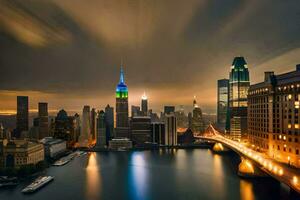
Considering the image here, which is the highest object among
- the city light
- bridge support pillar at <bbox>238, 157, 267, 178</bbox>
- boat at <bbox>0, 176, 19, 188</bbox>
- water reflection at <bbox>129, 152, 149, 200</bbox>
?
the city light

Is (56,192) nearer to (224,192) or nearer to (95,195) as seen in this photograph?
(95,195)

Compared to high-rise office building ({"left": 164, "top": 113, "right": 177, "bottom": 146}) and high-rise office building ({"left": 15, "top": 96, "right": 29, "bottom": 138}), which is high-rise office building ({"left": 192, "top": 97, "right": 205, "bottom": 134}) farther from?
high-rise office building ({"left": 15, "top": 96, "right": 29, "bottom": 138})

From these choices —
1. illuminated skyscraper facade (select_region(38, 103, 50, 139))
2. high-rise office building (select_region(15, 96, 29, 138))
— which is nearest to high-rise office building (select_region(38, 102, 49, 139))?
illuminated skyscraper facade (select_region(38, 103, 50, 139))

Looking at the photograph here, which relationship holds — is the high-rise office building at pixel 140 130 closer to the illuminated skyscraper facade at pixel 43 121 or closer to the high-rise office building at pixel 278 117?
the illuminated skyscraper facade at pixel 43 121

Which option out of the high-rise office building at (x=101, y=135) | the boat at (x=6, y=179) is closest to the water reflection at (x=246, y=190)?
the boat at (x=6, y=179)

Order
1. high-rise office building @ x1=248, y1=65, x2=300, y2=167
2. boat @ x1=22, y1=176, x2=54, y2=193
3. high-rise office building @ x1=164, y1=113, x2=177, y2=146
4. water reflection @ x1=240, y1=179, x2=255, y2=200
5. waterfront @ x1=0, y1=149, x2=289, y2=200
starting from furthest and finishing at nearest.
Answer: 1. high-rise office building @ x1=164, y1=113, x2=177, y2=146
2. boat @ x1=22, y1=176, x2=54, y2=193
3. high-rise office building @ x1=248, y1=65, x2=300, y2=167
4. waterfront @ x1=0, y1=149, x2=289, y2=200
5. water reflection @ x1=240, y1=179, x2=255, y2=200

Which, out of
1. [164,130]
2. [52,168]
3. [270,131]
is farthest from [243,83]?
[52,168]
